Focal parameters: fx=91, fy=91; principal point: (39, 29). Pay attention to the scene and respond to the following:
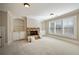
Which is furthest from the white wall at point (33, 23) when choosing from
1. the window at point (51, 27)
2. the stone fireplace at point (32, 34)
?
the window at point (51, 27)

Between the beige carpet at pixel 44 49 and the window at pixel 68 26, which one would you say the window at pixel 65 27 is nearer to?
the window at pixel 68 26

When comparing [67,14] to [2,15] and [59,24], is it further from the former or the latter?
[2,15]

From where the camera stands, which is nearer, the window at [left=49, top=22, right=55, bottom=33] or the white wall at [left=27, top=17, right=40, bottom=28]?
the white wall at [left=27, top=17, right=40, bottom=28]

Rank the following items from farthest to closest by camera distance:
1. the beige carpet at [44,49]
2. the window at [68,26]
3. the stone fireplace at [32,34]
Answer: the stone fireplace at [32,34] < the window at [68,26] < the beige carpet at [44,49]

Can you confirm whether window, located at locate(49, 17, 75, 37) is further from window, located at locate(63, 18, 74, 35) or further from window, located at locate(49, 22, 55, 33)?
window, located at locate(49, 22, 55, 33)

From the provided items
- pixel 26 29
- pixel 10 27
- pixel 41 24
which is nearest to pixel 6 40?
pixel 10 27

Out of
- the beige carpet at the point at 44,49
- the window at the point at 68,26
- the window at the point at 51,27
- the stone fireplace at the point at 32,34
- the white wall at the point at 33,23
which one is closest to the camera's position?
the beige carpet at the point at 44,49

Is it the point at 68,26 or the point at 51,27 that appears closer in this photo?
the point at 68,26

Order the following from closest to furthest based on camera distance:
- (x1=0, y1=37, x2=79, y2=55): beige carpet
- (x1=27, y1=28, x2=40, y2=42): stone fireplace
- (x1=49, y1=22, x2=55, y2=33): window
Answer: (x1=0, y1=37, x2=79, y2=55): beige carpet
(x1=49, y1=22, x2=55, y2=33): window
(x1=27, y1=28, x2=40, y2=42): stone fireplace

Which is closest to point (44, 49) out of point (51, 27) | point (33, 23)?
point (33, 23)

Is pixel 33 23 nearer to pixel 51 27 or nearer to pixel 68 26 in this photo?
pixel 51 27

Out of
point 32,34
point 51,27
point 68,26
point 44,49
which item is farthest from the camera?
point 32,34

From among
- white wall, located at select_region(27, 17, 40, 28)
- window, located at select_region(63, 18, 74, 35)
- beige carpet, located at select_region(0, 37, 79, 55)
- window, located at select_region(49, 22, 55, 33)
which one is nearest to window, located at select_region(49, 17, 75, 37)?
window, located at select_region(63, 18, 74, 35)
